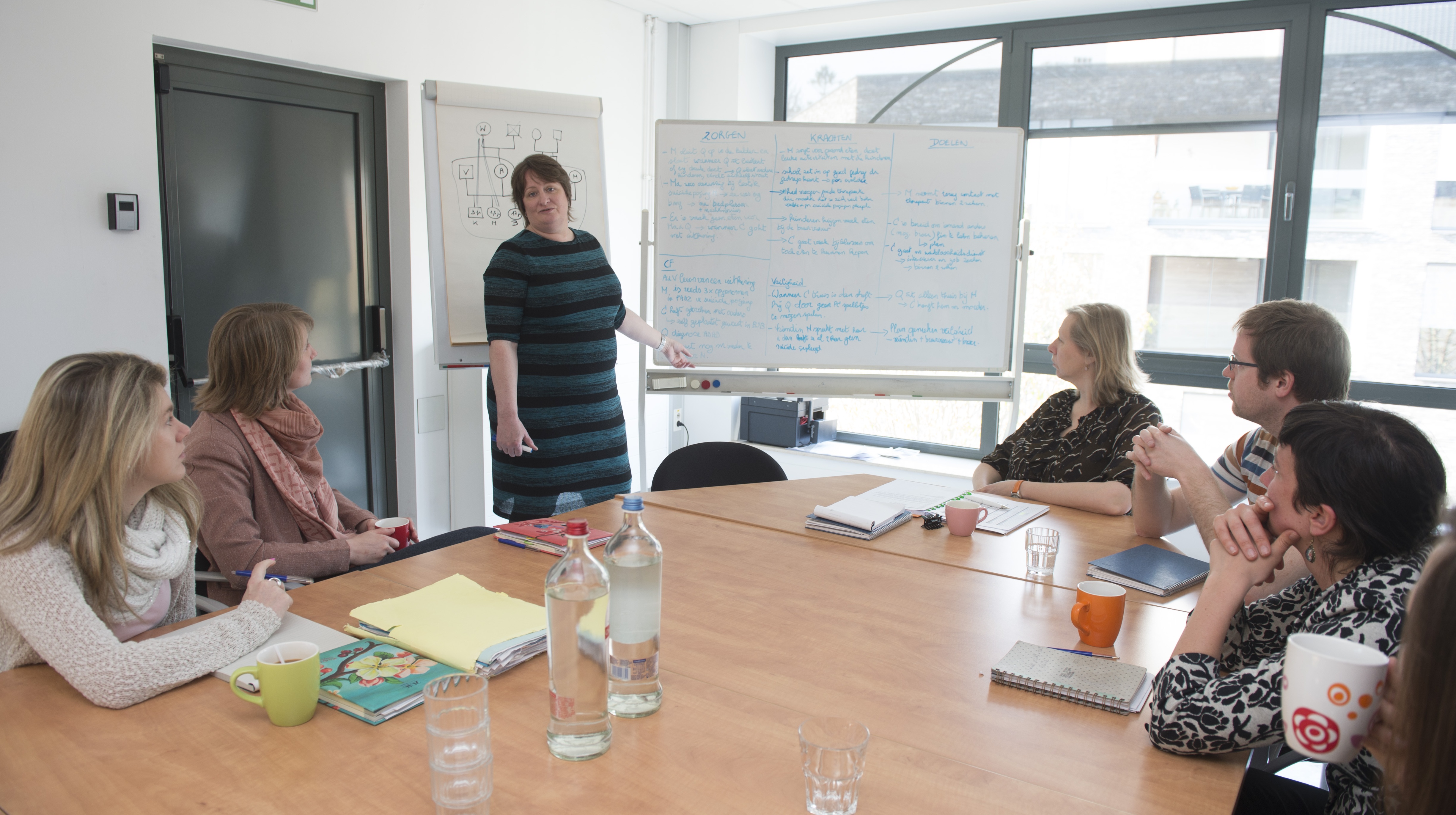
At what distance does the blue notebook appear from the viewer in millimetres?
1788

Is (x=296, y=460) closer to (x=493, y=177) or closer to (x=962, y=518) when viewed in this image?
(x=962, y=518)

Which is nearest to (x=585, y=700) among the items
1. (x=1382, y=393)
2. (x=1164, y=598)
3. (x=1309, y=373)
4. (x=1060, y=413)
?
(x=1164, y=598)

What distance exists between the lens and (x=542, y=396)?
2.84 meters

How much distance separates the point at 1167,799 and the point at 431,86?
320 cm

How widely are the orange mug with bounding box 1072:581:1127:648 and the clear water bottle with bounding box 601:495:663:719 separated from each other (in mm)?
716

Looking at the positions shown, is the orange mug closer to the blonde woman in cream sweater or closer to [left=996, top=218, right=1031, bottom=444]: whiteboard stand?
the blonde woman in cream sweater

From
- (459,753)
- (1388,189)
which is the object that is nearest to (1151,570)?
(459,753)

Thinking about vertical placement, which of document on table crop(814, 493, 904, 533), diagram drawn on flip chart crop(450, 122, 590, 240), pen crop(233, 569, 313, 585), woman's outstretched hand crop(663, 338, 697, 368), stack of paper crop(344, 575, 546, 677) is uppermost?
diagram drawn on flip chart crop(450, 122, 590, 240)

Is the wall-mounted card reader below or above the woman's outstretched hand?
above

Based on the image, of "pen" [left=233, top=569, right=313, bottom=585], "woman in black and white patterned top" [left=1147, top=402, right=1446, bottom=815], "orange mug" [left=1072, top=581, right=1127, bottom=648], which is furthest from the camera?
"pen" [left=233, top=569, right=313, bottom=585]

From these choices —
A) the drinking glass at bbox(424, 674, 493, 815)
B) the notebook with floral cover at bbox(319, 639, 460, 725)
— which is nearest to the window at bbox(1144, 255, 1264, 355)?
the notebook with floral cover at bbox(319, 639, 460, 725)

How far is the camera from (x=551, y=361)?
9.24ft

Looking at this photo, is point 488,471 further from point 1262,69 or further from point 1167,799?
point 1262,69

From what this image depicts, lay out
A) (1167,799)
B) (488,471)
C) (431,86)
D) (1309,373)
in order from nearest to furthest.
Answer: (1167,799), (1309,373), (431,86), (488,471)
